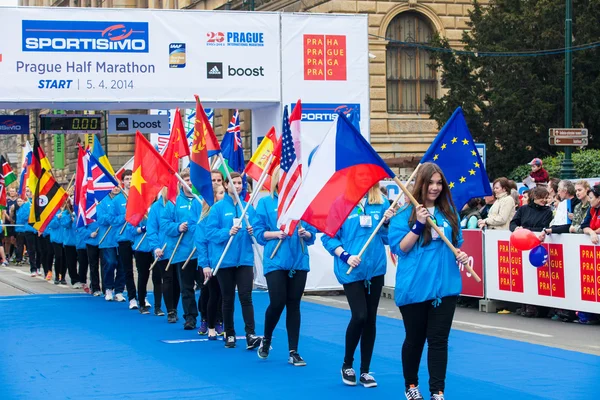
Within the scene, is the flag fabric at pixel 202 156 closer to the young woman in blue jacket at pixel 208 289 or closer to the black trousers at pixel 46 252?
the young woman in blue jacket at pixel 208 289

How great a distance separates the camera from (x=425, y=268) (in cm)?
816

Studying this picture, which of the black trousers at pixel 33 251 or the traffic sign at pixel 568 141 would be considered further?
the black trousers at pixel 33 251

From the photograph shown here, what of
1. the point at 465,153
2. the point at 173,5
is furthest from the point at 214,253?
the point at 173,5

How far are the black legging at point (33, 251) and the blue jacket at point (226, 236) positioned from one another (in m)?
14.1

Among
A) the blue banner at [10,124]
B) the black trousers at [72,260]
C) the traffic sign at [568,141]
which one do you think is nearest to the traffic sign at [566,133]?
the traffic sign at [568,141]

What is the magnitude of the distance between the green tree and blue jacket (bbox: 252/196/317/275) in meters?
17.2

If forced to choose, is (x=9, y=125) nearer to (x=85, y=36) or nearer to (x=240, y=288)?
(x=85, y=36)

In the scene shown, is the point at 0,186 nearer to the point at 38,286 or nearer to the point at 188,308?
the point at 38,286

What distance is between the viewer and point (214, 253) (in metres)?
11.9

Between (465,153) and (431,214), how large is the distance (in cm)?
178

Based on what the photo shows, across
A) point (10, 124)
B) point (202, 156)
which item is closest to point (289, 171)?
point (202, 156)

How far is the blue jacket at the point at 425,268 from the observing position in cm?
811

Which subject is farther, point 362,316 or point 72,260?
point 72,260

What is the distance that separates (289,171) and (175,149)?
4745mm
